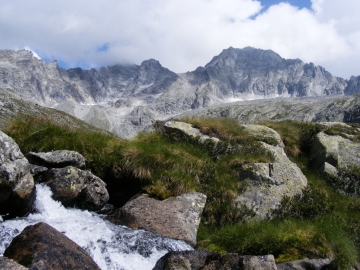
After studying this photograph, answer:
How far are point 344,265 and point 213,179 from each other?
6.11m

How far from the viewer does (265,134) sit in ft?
60.8

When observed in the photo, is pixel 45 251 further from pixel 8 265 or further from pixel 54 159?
pixel 54 159

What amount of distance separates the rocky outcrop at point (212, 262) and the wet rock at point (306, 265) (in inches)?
53.3

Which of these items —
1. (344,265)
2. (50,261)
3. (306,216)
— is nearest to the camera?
(50,261)

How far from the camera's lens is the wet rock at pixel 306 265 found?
8.29m

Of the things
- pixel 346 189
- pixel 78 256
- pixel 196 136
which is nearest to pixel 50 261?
pixel 78 256

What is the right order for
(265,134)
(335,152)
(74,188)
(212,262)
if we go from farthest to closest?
(265,134), (335,152), (74,188), (212,262)

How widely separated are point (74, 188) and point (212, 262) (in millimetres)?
6072

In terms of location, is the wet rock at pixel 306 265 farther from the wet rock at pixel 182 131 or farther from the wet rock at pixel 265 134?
the wet rock at pixel 265 134

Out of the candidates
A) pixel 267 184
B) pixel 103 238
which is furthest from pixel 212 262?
pixel 267 184

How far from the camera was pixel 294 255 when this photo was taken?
886 cm

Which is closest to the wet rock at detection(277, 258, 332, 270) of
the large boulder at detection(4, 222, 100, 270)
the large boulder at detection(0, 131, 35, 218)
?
the large boulder at detection(4, 222, 100, 270)

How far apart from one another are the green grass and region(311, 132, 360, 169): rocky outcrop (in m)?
1.12

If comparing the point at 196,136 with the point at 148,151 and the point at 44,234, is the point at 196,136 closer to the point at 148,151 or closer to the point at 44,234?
the point at 148,151
